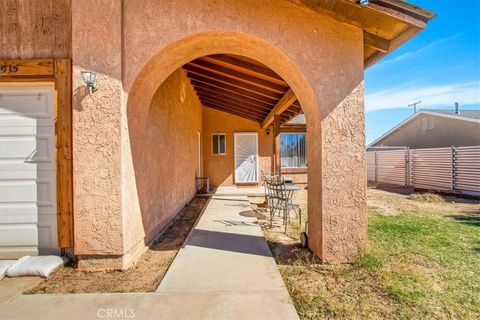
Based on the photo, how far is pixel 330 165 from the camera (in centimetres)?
386

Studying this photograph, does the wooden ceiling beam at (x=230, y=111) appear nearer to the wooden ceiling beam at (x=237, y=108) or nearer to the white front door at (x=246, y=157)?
the wooden ceiling beam at (x=237, y=108)

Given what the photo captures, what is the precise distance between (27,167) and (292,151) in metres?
12.3

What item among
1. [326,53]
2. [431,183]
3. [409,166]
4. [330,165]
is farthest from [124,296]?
[409,166]

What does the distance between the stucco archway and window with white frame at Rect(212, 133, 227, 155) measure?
849 centimetres

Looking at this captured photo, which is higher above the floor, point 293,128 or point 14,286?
point 293,128

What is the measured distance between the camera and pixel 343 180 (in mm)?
3865

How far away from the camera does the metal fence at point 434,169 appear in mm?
10195

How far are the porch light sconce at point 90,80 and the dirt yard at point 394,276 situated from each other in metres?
3.76

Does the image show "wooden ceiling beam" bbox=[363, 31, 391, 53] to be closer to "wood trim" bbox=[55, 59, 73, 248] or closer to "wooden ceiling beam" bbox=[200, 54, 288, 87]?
"wooden ceiling beam" bbox=[200, 54, 288, 87]

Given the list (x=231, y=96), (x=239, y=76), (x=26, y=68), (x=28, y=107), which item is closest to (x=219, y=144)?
(x=231, y=96)

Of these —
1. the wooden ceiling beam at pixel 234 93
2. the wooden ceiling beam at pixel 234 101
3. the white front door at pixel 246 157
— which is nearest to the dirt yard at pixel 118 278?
the wooden ceiling beam at pixel 234 93

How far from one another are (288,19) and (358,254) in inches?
147

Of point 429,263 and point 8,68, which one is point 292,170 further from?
point 8,68

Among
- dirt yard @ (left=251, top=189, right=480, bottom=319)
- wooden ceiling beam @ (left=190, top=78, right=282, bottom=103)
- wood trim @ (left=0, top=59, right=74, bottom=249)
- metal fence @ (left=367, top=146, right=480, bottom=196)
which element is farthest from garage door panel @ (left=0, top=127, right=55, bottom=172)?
metal fence @ (left=367, top=146, right=480, bottom=196)
